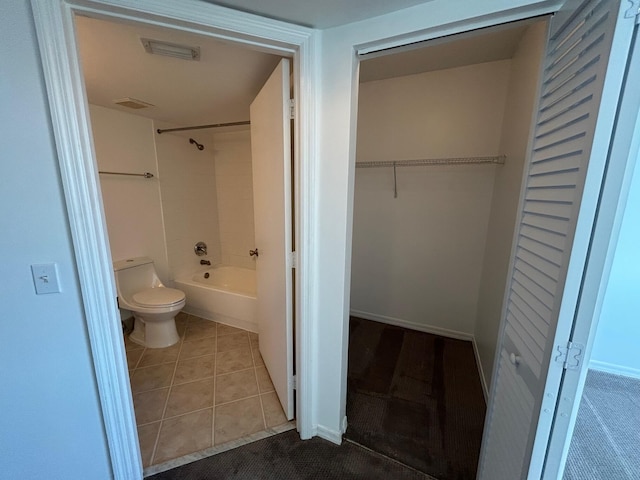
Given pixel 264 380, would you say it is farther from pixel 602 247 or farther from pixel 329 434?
pixel 602 247

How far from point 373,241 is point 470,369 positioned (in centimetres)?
142

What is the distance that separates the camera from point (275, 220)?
1623 millimetres

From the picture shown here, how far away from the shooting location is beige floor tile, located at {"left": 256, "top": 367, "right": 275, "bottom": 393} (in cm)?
202

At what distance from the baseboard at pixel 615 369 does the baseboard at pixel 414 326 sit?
88 centimetres

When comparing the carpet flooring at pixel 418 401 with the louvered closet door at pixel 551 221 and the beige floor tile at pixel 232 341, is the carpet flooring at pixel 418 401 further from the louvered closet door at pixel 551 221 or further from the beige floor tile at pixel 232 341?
the beige floor tile at pixel 232 341

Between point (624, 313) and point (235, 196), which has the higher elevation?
point (235, 196)

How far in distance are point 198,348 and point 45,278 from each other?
5.75 ft

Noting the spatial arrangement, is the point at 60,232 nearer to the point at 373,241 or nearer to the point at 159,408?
the point at 159,408

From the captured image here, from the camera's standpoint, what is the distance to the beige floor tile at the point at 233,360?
2.25 metres

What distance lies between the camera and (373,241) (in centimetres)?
288

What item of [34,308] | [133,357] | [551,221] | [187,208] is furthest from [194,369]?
[551,221]

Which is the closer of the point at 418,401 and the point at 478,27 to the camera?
the point at 478,27

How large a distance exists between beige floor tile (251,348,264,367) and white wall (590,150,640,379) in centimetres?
263

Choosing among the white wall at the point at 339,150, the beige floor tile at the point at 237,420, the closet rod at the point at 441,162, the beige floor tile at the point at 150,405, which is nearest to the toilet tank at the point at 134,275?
the beige floor tile at the point at 150,405
